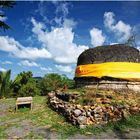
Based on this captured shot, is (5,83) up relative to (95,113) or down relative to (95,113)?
up

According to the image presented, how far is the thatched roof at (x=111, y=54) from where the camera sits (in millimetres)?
15439

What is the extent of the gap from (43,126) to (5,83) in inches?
500

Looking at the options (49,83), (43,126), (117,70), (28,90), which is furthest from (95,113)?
(49,83)

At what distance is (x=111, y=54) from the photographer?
51.0ft

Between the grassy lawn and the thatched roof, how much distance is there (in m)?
4.02

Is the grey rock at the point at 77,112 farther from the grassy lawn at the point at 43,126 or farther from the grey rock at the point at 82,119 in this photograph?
the grassy lawn at the point at 43,126

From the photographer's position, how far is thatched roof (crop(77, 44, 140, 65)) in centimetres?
1544

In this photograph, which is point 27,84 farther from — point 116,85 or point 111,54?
point 116,85

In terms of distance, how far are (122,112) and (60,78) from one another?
16.0 metres

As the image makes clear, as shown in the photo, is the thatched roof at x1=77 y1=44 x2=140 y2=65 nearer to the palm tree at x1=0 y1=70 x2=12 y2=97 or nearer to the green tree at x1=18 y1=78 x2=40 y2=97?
the palm tree at x1=0 y1=70 x2=12 y2=97

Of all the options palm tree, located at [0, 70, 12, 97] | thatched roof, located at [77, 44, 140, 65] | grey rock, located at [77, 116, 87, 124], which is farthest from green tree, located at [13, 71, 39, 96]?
grey rock, located at [77, 116, 87, 124]

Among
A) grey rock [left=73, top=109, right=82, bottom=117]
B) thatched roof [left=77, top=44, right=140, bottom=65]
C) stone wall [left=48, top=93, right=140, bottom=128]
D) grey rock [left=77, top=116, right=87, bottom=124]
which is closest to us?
grey rock [left=77, top=116, right=87, bottom=124]

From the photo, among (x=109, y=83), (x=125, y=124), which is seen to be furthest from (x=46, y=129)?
(x=109, y=83)

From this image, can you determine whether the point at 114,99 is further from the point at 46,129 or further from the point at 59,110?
the point at 46,129
